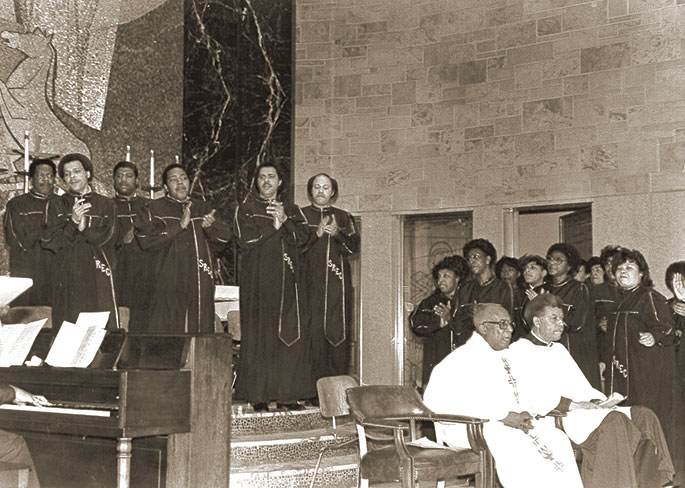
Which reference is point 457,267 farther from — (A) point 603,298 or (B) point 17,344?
(B) point 17,344

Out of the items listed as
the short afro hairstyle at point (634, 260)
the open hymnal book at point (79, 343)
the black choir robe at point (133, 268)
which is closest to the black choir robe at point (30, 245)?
the black choir robe at point (133, 268)

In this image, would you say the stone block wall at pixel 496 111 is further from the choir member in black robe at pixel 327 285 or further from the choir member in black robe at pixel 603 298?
the choir member in black robe at pixel 327 285

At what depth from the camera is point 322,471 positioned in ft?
20.6

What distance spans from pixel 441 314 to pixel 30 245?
3436 mm

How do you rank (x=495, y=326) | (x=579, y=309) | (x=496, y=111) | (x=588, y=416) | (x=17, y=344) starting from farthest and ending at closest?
(x=496, y=111)
(x=579, y=309)
(x=588, y=416)
(x=495, y=326)
(x=17, y=344)

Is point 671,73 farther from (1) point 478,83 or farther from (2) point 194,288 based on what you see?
(2) point 194,288

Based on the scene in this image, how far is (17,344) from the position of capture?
5.16 m

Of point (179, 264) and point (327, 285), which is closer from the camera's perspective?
point (179, 264)

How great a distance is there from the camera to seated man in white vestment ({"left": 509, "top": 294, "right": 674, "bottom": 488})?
17.6 feet

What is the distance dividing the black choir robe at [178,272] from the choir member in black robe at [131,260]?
0.29 feet

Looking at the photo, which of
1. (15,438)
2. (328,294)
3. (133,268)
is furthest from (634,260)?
(15,438)

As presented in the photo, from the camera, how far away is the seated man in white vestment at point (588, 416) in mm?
5355

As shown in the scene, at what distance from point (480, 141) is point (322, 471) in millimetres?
5185

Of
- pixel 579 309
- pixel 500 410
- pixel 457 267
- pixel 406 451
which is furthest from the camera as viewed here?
pixel 457 267
